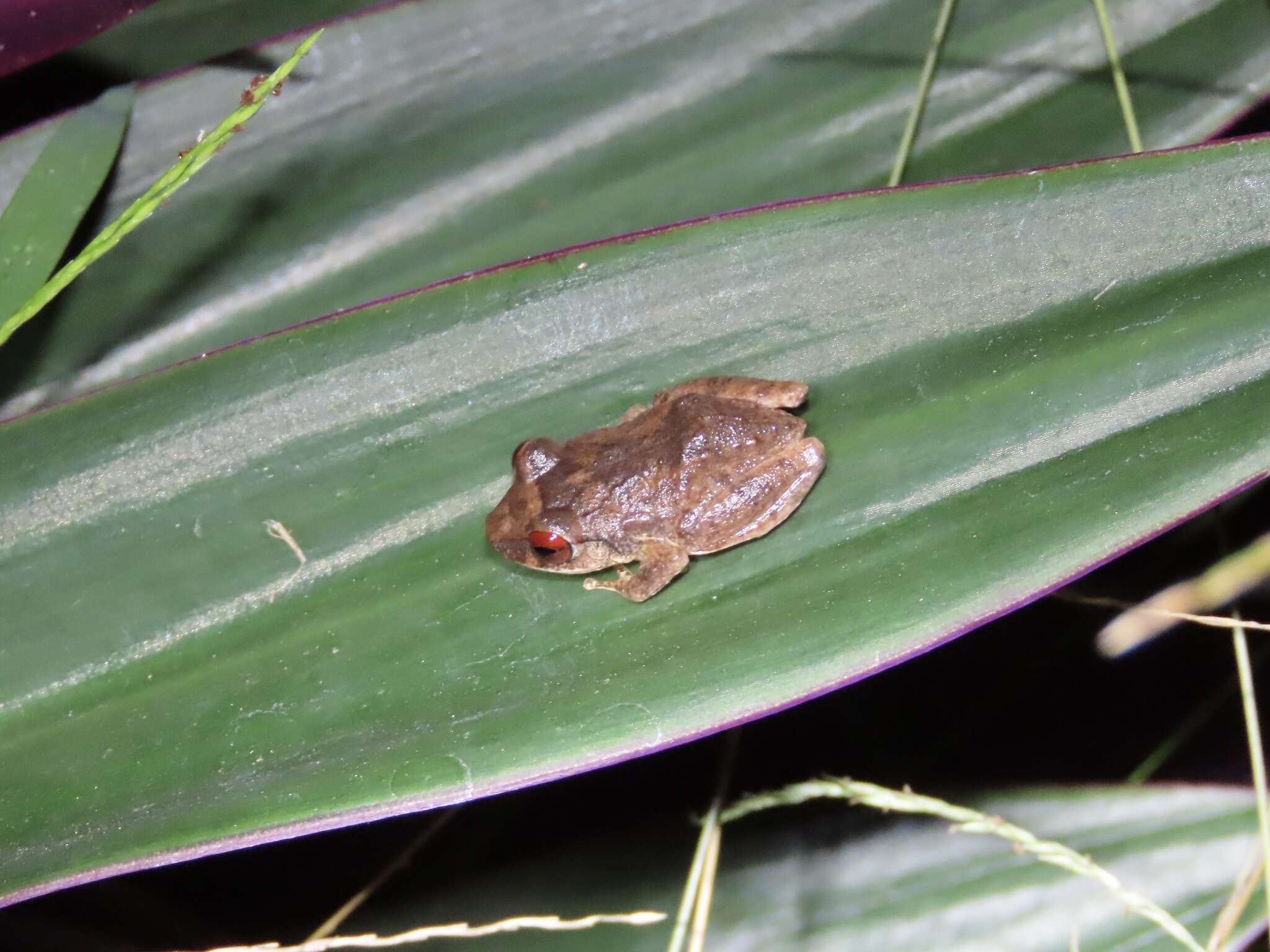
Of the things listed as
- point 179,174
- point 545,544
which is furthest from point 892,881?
point 179,174

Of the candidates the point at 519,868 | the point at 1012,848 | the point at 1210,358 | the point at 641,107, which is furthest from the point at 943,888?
the point at 641,107

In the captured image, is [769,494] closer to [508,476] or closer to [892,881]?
[508,476]

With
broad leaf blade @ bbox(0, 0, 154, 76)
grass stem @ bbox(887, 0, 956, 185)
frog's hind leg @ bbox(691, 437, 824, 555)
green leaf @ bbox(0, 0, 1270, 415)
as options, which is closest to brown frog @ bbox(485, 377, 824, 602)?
frog's hind leg @ bbox(691, 437, 824, 555)

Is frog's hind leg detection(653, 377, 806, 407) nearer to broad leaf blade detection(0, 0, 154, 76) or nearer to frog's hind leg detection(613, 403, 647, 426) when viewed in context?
frog's hind leg detection(613, 403, 647, 426)

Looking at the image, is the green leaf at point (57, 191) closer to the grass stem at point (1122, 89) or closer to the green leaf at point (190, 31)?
the green leaf at point (190, 31)

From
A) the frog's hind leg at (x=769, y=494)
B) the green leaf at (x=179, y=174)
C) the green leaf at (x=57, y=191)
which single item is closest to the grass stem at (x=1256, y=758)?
the frog's hind leg at (x=769, y=494)

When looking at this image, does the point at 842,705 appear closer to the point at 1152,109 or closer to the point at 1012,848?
the point at 1012,848
